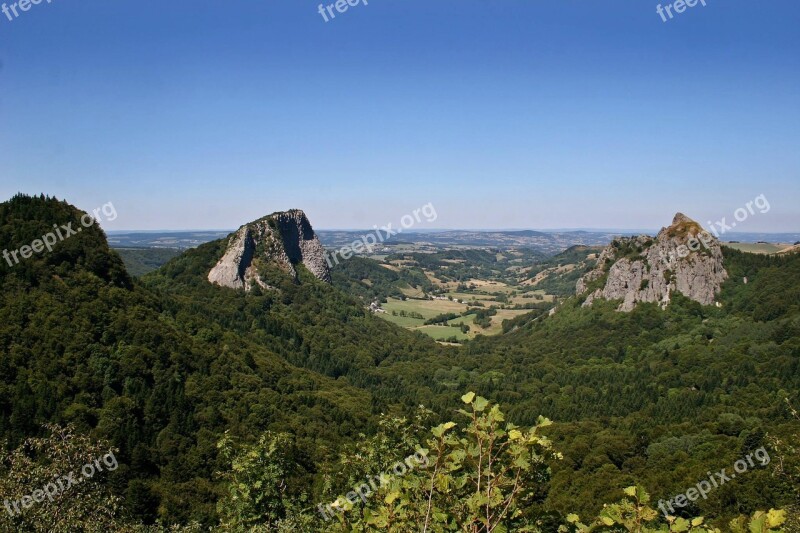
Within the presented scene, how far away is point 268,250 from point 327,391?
85800 millimetres

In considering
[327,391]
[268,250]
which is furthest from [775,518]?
[268,250]

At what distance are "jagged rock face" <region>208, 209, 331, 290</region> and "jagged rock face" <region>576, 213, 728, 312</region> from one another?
10552 centimetres

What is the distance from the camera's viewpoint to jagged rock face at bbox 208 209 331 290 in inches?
6176

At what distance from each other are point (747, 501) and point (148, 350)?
7295 centimetres

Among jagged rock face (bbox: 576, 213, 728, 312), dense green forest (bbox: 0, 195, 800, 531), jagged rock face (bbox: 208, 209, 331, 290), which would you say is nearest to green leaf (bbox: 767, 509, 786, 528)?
dense green forest (bbox: 0, 195, 800, 531)

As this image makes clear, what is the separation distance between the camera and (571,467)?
218 ft

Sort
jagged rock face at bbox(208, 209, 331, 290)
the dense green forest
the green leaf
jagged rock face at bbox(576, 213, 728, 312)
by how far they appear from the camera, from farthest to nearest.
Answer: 1. jagged rock face at bbox(208, 209, 331, 290)
2. jagged rock face at bbox(576, 213, 728, 312)
3. the dense green forest
4. the green leaf

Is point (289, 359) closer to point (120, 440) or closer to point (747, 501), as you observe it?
point (120, 440)

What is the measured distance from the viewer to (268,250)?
173m

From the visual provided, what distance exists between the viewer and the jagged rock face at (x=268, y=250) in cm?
15688

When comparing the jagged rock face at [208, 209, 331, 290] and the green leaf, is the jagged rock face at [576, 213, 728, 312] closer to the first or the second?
the jagged rock face at [208, 209, 331, 290]

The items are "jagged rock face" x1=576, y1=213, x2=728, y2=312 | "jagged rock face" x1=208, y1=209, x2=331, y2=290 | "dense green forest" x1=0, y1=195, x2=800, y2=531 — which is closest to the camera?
"dense green forest" x1=0, y1=195, x2=800, y2=531

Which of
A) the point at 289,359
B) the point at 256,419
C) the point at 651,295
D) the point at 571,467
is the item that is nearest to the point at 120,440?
the point at 256,419

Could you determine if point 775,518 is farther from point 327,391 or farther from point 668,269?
point 668,269
